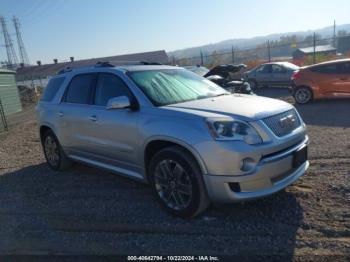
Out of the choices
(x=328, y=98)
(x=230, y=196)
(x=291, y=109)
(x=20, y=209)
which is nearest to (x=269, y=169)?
(x=230, y=196)

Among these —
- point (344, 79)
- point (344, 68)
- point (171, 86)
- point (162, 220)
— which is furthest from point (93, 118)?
point (344, 68)

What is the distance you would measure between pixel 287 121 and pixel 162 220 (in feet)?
6.18

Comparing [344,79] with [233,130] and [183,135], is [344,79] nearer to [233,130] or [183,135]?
[233,130]

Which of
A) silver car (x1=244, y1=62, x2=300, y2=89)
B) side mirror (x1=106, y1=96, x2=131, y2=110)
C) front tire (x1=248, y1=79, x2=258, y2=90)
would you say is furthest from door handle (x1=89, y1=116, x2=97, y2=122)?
front tire (x1=248, y1=79, x2=258, y2=90)

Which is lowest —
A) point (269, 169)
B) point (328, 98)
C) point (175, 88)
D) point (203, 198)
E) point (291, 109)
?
point (328, 98)

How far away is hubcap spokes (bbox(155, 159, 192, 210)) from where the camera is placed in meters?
4.20

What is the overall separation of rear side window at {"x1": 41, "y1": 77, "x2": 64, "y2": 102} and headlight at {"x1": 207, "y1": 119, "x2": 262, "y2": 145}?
11.9 feet

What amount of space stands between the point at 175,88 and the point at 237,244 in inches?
88.5

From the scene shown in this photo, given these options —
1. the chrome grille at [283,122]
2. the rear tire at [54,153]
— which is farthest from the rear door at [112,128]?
the chrome grille at [283,122]

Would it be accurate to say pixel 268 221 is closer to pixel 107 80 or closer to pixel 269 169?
pixel 269 169

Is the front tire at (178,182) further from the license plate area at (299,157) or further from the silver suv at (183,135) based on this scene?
the license plate area at (299,157)

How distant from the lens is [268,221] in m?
4.14

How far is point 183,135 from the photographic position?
404 centimetres

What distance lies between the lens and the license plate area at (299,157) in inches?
167
